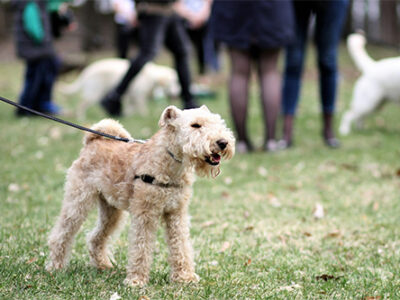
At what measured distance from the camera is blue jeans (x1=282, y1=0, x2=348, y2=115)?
5.46 meters

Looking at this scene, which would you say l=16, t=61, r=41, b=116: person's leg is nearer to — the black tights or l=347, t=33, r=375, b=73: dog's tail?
the black tights

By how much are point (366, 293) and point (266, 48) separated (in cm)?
324

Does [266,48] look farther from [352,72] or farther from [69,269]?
[352,72]

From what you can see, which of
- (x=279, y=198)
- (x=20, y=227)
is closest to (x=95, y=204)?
(x=20, y=227)

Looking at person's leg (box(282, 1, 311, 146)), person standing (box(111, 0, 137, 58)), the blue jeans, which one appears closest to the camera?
the blue jeans

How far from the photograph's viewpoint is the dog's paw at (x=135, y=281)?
248cm

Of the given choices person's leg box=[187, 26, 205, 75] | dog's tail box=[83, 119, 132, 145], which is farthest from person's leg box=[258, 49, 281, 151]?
person's leg box=[187, 26, 205, 75]

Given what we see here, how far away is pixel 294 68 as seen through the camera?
577cm

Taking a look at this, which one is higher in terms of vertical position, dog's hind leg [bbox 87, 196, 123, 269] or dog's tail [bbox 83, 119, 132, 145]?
dog's tail [bbox 83, 119, 132, 145]

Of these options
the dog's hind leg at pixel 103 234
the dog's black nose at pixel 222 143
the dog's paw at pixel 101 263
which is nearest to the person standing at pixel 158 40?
the dog's hind leg at pixel 103 234

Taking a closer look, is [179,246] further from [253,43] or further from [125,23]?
[125,23]

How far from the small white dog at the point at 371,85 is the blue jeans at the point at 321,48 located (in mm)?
1077

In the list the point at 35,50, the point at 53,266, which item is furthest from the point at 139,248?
the point at 35,50

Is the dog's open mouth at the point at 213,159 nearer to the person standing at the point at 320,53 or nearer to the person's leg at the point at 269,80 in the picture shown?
the person's leg at the point at 269,80
